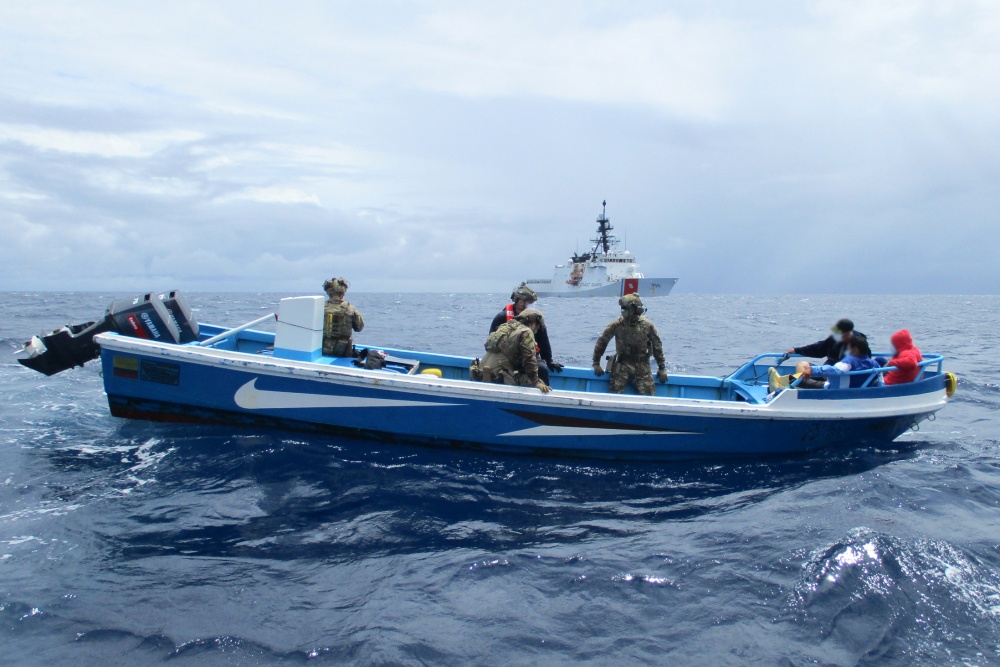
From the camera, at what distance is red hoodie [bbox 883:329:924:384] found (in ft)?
26.2

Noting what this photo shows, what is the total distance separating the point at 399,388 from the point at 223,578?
3.01 m

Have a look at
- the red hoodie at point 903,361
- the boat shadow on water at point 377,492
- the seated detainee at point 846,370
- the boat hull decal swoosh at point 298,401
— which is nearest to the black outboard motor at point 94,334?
the boat shadow on water at point 377,492

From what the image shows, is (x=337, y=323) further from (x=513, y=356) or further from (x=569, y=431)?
(x=569, y=431)

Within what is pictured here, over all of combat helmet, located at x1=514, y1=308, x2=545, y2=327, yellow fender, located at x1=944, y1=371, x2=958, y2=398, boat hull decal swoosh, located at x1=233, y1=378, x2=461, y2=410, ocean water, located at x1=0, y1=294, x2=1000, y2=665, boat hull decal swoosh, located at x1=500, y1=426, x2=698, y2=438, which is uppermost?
combat helmet, located at x1=514, y1=308, x2=545, y2=327

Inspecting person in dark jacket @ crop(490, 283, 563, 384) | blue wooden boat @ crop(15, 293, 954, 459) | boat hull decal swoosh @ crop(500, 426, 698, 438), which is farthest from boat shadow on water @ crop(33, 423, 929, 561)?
person in dark jacket @ crop(490, 283, 563, 384)

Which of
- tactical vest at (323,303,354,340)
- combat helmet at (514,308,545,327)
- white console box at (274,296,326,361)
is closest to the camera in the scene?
combat helmet at (514,308,545,327)

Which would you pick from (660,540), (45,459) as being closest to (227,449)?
(45,459)

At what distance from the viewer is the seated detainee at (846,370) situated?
8047mm

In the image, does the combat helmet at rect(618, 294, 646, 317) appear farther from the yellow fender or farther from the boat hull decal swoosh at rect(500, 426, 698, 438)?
the yellow fender

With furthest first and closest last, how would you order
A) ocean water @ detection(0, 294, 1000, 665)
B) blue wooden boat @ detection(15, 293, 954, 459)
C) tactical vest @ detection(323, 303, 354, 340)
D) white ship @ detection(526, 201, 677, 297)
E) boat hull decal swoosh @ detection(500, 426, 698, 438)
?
white ship @ detection(526, 201, 677, 297) → tactical vest @ detection(323, 303, 354, 340) → boat hull decal swoosh @ detection(500, 426, 698, 438) → blue wooden boat @ detection(15, 293, 954, 459) → ocean water @ detection(0, 294, 1000, 665)

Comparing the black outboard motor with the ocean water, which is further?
the black outboard motor

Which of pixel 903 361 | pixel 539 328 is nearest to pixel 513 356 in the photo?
pixel 539 328

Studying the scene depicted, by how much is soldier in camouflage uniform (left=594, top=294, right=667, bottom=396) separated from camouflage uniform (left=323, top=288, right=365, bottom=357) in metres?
3.46

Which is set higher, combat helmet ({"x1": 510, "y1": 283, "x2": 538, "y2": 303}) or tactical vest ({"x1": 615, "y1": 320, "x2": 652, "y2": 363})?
combat helmet ({"x1": 510, "y1": 283, "x2": 538, "y2": 303})
